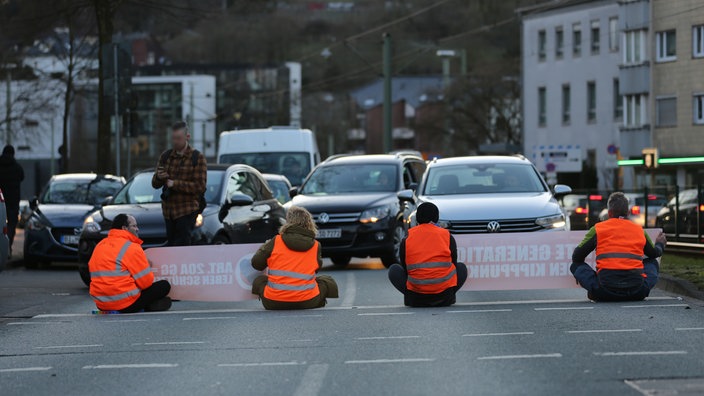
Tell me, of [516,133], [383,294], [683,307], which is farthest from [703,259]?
[516,133]

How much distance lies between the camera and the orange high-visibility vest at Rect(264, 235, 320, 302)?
15.2m

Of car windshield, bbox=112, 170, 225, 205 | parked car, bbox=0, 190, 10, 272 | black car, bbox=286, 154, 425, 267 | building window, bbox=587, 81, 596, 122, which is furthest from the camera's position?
building window, bbox=587, 81, 596, 122

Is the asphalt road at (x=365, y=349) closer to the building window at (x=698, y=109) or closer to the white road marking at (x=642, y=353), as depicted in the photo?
the white road marking at (x=642, y=353)

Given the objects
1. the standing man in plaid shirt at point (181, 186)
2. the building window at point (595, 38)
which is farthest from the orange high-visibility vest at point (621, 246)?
the building window at point (595, 38)

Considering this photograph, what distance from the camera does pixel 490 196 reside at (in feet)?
65.8

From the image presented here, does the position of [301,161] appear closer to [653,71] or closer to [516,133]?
[653,71]

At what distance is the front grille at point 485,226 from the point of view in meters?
18.8

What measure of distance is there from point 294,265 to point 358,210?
7.90 meters

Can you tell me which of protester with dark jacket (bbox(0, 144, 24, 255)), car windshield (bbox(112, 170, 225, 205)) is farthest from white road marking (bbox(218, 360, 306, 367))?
protester with dark jacket (bbox(0, 144, 24, 255))

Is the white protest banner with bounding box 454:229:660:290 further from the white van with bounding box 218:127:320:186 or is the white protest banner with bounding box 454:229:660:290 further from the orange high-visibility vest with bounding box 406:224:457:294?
the white van with bounding box 218:127:320:186

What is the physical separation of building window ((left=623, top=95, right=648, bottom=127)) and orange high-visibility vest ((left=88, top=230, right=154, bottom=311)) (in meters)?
56.0

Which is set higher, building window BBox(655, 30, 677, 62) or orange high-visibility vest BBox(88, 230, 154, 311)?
building window BBox(655, 30, 677, 62)

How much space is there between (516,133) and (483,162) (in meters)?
71.1

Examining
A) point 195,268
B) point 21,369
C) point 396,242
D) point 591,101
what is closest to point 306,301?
point 195,268
